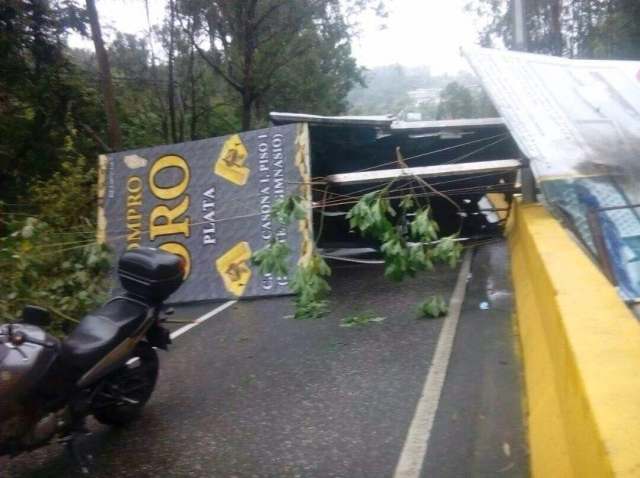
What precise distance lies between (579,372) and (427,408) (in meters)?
2.30

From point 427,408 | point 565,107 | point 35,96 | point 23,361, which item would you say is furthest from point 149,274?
point 35,96

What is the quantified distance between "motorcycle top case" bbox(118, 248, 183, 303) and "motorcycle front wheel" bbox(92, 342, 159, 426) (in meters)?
0.39

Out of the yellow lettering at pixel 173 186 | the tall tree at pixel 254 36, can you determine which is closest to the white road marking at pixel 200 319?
the yellow lettering at pixel 173 186

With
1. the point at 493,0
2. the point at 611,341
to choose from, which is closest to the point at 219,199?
the point at 611,341

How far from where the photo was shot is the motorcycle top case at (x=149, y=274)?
519cm

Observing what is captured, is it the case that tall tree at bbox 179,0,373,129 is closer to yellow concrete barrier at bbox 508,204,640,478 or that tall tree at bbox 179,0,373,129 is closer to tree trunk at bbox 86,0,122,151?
tree trunk at bbox 86,0,122,151

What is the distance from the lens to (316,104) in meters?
27.3

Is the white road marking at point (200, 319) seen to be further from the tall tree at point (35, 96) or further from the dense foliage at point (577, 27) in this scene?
the dense foliage at point (577, 27)

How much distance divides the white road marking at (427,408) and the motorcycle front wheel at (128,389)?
1.94 m

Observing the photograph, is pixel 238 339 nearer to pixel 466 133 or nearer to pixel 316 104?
pixel 466 133

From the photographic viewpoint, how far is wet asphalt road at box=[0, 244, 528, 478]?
4.43 m

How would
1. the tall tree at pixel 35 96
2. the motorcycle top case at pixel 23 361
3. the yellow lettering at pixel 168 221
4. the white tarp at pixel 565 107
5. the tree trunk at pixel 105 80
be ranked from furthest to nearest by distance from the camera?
the tree trunk at pixel 105 80 < the tall tree at pixel 35 96 < the yellow lettering at pixel 168 221 < the white tarp at pixel 565 107 < the motorcycle top case at pixel 23 361

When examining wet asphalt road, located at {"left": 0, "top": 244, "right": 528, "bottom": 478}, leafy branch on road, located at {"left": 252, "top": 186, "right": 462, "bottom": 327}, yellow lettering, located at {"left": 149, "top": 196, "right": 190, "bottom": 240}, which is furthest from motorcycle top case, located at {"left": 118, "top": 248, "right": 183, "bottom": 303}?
yellow lettering, located at {"left": 149, "top": 196, "right": 190, "bottom": 240}

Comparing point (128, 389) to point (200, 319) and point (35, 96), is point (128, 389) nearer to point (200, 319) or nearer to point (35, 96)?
point (200, 319)
